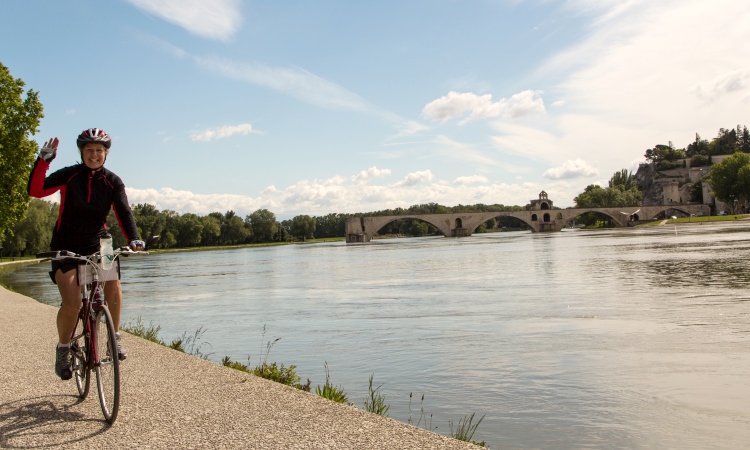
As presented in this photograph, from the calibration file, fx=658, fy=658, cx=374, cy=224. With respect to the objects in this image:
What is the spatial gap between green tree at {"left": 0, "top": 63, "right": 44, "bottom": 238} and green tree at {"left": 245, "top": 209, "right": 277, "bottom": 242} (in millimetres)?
101016

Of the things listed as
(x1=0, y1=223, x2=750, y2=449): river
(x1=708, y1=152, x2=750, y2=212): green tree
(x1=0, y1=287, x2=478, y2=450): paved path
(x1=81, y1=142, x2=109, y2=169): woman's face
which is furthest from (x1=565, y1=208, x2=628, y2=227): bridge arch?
(x1=81, y1=142, x2=109, y2=169): woman's face

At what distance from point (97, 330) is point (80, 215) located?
80cm

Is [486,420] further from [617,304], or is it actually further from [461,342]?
[617,304]

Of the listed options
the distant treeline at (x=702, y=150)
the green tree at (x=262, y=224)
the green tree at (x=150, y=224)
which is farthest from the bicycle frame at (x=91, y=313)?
the distant treeline at (x=702, y=150)

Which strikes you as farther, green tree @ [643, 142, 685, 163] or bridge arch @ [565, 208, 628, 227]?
green tree @ [643, 142, 685, 163]

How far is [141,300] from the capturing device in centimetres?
2020

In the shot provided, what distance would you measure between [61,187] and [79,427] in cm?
160

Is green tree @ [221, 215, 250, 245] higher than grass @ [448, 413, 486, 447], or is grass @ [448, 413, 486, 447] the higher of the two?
green tree @ [221, 215, 250, 245]

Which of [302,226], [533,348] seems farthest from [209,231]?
[533,348]

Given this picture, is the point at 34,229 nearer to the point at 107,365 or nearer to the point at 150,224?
the point at 150,224

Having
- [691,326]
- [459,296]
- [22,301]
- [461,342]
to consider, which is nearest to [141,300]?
[22,301]

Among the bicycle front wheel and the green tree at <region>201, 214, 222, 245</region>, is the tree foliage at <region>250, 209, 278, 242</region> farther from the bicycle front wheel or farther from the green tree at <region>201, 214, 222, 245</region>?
the bicycle front wheel

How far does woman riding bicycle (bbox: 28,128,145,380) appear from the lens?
445 centimetres

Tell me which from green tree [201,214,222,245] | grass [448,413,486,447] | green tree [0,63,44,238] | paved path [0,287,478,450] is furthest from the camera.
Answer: green tree [201,214,222,245]
